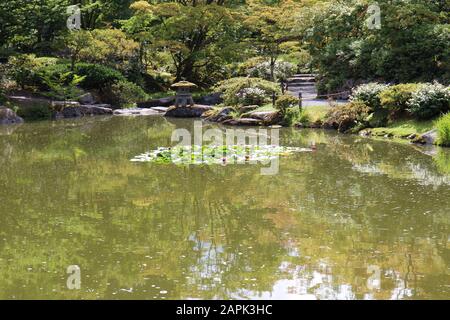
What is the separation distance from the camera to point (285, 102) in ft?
79.4

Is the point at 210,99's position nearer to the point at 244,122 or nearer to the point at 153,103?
the point at 153,103

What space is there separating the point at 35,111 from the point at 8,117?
195 centimetres

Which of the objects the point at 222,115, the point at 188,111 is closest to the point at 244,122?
the point at 222,115

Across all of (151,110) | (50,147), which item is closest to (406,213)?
(50,147)

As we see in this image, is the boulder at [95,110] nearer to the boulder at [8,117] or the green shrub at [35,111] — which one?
the green shrub at [35,111]

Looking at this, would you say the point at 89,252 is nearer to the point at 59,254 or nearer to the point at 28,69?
the point at 59,254

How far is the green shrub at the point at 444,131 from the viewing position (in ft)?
57.8

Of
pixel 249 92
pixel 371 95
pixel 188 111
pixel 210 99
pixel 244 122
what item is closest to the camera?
pixel 371 95

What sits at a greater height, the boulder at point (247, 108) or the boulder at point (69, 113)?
the boulder at point (247, 108)

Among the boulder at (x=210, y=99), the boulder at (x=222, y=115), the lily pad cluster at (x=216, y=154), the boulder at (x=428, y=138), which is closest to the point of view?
the lily pad cluster at (x=216, y=154)

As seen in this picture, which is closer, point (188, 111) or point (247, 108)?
point (247, 108)

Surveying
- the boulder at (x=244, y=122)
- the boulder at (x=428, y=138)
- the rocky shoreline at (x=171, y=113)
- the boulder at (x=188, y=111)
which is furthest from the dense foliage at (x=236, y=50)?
the boulder at (x=244, y=122)

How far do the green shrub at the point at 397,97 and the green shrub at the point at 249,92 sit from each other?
20.6ft

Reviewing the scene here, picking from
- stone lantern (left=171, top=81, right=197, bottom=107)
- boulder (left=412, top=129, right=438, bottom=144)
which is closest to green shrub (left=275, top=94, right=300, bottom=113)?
stone lantern (left=171, top=81, right=197, bottom=107)
